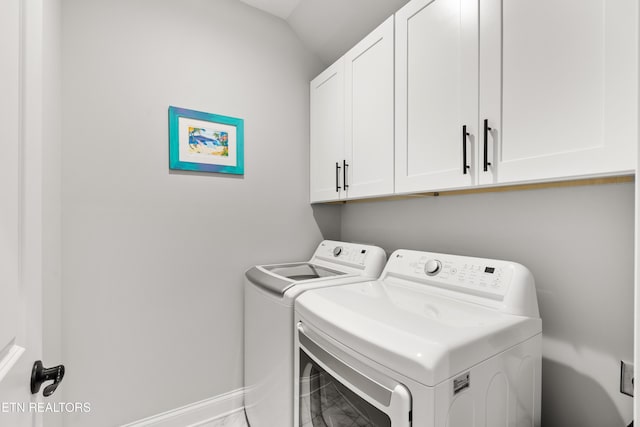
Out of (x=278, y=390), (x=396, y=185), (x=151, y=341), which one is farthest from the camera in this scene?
(x=151, y=341)

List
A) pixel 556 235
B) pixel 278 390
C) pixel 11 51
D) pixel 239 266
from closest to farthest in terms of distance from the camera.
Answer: pixel 11 51, pixel 556 235, pixel 278 390, pixel 239 266

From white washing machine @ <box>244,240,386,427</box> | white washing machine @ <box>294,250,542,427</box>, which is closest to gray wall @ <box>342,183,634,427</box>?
white washing machine @ <box>294,250,542,427</box>

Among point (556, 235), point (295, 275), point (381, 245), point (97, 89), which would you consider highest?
point (97, 89)

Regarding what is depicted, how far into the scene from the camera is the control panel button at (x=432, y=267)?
126 cm

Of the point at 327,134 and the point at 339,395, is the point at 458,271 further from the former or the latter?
the point at 327,134

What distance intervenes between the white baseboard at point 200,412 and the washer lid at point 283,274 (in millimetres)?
827

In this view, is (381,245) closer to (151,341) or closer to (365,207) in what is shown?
(365,207)

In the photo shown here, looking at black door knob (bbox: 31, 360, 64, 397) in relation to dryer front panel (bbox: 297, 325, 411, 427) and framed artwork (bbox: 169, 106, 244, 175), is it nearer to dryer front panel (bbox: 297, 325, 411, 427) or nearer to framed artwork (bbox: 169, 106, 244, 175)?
dryer front panel (bbox: 297, 325, 411, 427)

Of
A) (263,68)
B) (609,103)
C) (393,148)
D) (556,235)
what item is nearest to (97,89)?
(263,68)

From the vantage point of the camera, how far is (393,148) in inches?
56.4

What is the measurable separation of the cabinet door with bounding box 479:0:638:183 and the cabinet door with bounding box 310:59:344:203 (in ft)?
2.95

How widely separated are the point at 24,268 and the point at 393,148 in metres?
1.37

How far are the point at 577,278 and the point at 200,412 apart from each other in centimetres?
207

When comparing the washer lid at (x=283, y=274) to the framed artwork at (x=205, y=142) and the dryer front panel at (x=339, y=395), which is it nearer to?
the dryer front panel at (x=339, y=395)
